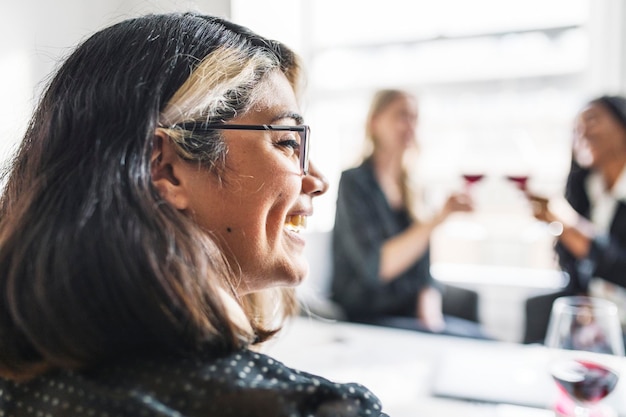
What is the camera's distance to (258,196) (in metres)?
0.65

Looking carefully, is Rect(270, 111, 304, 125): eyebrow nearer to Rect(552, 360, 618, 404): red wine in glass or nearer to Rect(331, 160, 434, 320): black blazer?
Rect(552, 360, 618, 404): red wine in glass

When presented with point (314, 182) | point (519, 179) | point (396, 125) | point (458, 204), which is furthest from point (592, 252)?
point (314, 182)

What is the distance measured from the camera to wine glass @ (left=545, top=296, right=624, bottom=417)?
0.82m

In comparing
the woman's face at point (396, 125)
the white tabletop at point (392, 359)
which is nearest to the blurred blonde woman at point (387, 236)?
the woman's face at point (396, 125)

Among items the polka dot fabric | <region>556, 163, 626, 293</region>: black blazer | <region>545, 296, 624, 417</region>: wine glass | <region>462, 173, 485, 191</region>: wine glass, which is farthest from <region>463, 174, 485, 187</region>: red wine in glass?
the polka dot fabric

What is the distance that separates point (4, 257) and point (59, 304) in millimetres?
91

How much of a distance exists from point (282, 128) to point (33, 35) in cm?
47

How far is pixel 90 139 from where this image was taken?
21.4 inches

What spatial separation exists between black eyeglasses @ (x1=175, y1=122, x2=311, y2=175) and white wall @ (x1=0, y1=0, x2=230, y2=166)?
0.26m

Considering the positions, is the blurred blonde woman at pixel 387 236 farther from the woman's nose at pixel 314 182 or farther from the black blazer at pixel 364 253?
the woman's nose at pixel 314 182

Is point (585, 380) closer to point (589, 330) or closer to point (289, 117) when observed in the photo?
point (589, 330)

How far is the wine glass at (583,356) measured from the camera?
82 centimetres

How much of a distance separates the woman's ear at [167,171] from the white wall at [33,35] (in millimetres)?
329

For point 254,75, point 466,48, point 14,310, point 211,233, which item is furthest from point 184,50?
point 466,48
